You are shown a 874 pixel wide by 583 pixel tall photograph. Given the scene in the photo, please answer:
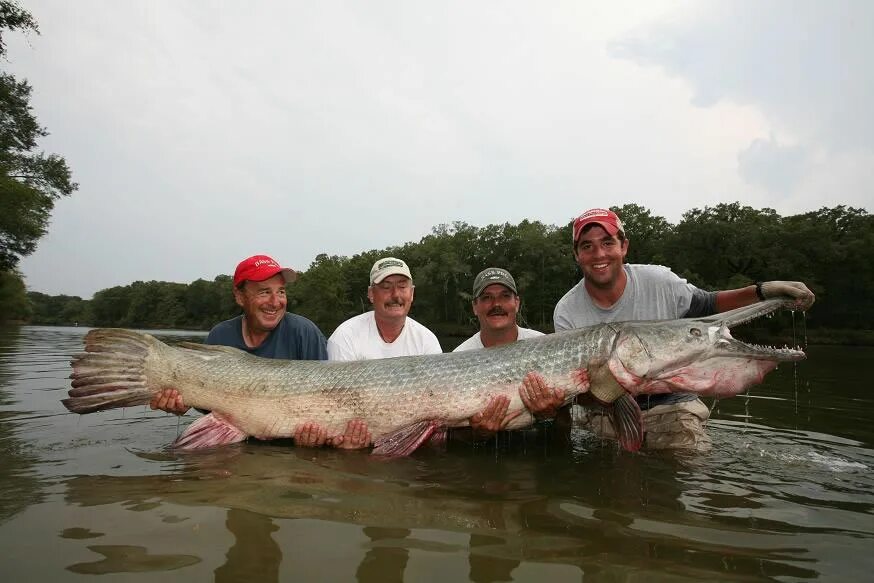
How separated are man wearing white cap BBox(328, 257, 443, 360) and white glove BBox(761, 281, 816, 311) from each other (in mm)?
3212

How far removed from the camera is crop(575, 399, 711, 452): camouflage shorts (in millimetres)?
4895

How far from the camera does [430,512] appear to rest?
10.2 feet

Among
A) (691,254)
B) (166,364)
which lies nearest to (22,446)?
(166,364)

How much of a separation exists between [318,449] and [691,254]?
51.7 m

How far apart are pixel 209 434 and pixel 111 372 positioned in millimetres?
1024

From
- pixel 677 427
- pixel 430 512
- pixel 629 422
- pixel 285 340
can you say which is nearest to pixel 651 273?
pixel 677 427

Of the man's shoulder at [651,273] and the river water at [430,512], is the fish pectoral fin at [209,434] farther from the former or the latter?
the man's shoulder at [651,273]

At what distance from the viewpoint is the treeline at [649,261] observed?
44.0m

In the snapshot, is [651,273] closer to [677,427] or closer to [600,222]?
[600,222]

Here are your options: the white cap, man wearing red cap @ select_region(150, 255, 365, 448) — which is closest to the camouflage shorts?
the white cap

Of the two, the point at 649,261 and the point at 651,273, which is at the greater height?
the point at 649,261

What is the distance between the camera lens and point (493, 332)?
533 cm

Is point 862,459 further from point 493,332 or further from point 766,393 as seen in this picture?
point 766,393

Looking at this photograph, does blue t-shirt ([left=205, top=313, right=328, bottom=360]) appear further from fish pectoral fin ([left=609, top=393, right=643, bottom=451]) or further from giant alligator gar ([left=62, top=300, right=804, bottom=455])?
fish pectoral fin ([left=609, top=393, right=643, bottom=451])
